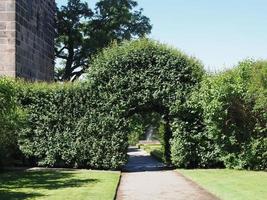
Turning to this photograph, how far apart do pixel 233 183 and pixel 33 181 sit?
20.1ft

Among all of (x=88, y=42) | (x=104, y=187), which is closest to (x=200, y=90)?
(x=104, y=187)

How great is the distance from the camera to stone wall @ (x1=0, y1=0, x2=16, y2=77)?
911 inches

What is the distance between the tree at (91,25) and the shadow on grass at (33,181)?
25054 mm

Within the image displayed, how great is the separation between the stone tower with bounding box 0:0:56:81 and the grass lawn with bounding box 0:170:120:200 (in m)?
6.73

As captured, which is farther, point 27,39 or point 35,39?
point 35,39

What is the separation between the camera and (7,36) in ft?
76.2

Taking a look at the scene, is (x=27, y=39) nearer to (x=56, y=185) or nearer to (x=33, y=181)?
(x=33, y=181)

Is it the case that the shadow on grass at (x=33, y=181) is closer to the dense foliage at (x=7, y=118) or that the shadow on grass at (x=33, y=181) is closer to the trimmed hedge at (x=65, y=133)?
the dense foliage at (x=7, y=118)

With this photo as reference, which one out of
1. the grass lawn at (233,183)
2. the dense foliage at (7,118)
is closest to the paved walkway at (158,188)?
the grass lawn at (233,183)

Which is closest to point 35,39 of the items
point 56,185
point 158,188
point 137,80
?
point 137,80

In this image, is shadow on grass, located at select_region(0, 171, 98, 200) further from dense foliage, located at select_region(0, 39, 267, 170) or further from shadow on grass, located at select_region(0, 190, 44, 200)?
dense foliage, located at select_region(0, 39, 267, 170)

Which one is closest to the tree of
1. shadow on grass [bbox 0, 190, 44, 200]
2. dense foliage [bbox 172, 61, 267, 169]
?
dense foliage [bbox 172, 61, 267, 169]

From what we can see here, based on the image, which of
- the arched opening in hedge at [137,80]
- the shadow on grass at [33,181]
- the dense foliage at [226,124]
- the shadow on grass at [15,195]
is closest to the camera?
the shadow on grass at [15,195]

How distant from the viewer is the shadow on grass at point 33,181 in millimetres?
13039
